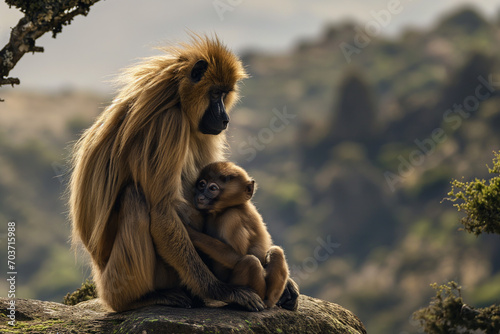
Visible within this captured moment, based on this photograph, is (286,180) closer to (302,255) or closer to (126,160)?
(302,255)

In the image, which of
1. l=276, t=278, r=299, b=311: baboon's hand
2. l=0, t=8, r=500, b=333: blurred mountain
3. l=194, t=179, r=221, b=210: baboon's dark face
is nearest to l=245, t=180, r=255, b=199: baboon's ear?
l=194, t=179, r=221, b=210: baboon's dark face

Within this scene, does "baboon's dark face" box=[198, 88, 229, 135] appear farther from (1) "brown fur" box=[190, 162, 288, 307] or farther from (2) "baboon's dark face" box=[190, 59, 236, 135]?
(1) "brown fur" box=[190, 162, 288, 307]

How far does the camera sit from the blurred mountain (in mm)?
95188

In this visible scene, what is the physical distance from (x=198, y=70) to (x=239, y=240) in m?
2.37

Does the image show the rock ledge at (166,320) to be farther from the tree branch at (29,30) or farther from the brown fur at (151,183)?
the tree branch at (29,30)

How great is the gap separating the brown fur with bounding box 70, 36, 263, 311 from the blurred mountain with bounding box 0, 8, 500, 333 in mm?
66872

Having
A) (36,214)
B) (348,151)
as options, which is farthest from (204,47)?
(348,151)

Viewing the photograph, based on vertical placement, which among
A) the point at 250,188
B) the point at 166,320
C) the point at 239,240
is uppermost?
the point at 250,188

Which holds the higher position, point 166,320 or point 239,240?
point 239,240

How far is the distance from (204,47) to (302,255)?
107 m

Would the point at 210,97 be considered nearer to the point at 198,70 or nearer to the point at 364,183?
the point at 198,70

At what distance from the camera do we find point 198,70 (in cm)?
917

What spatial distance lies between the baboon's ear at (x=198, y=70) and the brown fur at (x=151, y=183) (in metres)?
0.08

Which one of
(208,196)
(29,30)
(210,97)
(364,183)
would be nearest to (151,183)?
(208,196)
